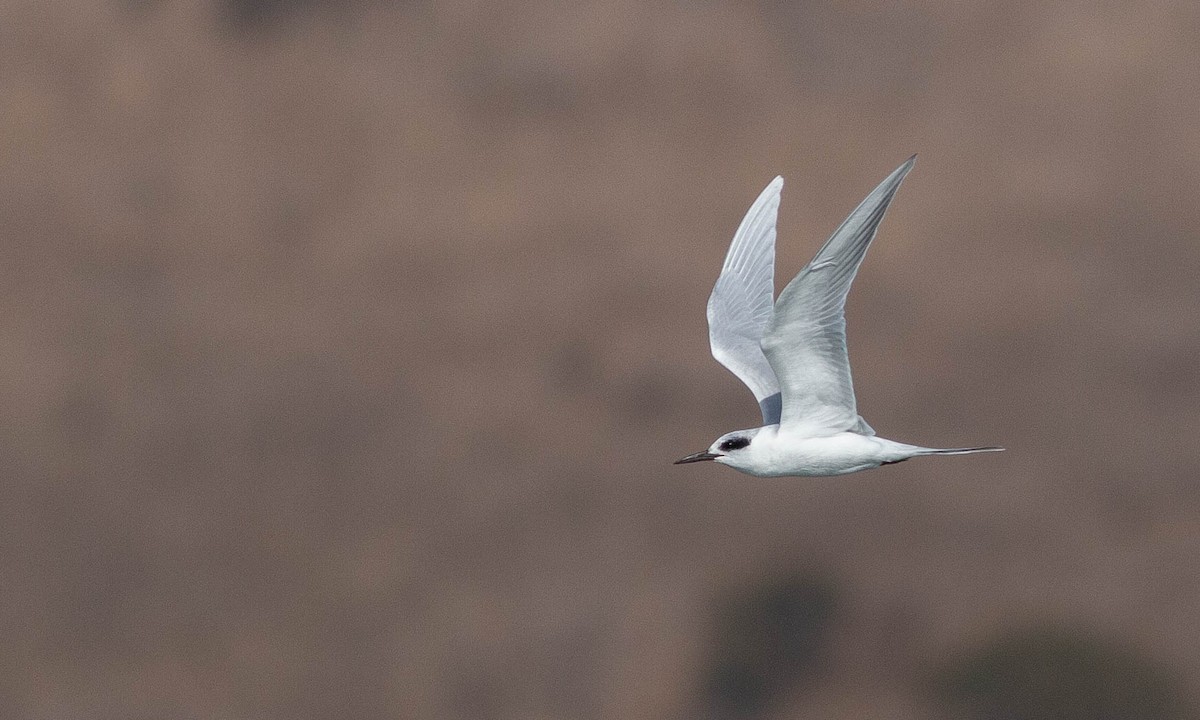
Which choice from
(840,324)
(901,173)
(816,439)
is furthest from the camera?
(816,439)

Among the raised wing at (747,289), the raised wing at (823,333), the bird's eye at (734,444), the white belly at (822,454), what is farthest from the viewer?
the raised wing at (747,289)

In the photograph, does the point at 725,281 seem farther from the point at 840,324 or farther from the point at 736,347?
the point at 840,324

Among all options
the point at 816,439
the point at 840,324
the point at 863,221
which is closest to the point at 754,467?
the point at 816,439

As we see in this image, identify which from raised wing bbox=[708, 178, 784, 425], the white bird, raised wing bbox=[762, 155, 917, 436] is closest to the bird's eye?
the white bird

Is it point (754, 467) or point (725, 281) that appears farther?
point (725, 281)

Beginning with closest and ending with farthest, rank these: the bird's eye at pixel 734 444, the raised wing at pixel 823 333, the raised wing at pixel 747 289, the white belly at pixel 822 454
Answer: the raised wing at pixel 823 333 < the white belly at pixel 822 454 < the bird's eye at pixel 734 444 < the raised wing at pixel 747 289

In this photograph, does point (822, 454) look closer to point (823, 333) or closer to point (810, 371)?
point (810, 371)

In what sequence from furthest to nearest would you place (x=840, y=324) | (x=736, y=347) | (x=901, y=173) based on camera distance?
(x=736, y=347) → (x=840, y=324) → (x=901, y=173)

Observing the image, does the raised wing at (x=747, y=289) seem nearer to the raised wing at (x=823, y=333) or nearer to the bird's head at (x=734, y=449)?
the bird's head at (x=734, y=449)

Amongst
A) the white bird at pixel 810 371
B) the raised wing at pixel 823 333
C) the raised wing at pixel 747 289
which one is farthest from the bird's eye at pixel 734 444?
the raised wing at pixel 747 289
